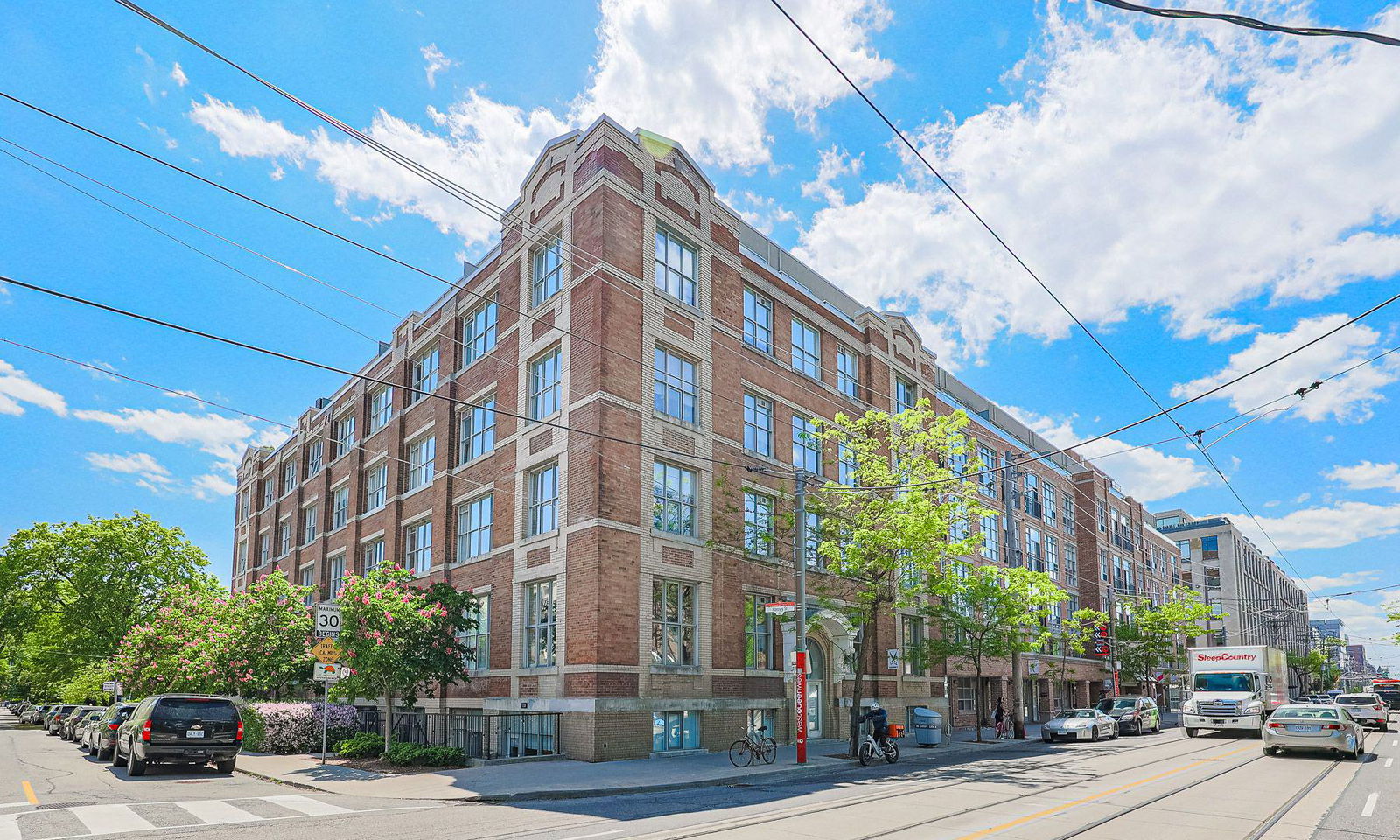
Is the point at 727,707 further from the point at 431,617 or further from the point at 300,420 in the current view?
the point at 300,420

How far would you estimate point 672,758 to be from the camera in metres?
22.7

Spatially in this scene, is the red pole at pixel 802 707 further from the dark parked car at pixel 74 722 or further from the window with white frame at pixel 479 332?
the dark parked car at pixel 74 722

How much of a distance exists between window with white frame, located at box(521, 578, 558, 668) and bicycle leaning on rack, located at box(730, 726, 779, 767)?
5.58m

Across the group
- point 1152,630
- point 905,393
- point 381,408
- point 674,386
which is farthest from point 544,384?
point 1152,630

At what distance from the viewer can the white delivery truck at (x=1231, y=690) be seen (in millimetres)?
33312

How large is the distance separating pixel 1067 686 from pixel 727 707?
41.7 metres

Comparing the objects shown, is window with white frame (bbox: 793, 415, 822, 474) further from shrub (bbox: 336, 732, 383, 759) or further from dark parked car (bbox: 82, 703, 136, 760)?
dark parked car (bbox: 82, 703, 136, 760)

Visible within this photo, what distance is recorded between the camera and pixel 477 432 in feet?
101

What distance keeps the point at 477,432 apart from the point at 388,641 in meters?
9.85

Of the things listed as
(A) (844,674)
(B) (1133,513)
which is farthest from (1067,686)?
(A) (844,674)

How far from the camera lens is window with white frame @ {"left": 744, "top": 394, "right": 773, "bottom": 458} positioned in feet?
95.7

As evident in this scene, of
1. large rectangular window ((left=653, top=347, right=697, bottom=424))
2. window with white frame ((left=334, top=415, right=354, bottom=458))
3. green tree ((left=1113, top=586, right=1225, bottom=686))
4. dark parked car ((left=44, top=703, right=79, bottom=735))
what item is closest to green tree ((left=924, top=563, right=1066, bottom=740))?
large rectangular window ((left=653, top=347, right=697, bottom=424))

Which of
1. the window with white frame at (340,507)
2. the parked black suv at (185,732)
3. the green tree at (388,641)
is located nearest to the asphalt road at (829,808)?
the parked black suv at (185,732)

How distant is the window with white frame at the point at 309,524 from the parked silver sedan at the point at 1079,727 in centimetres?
3421
